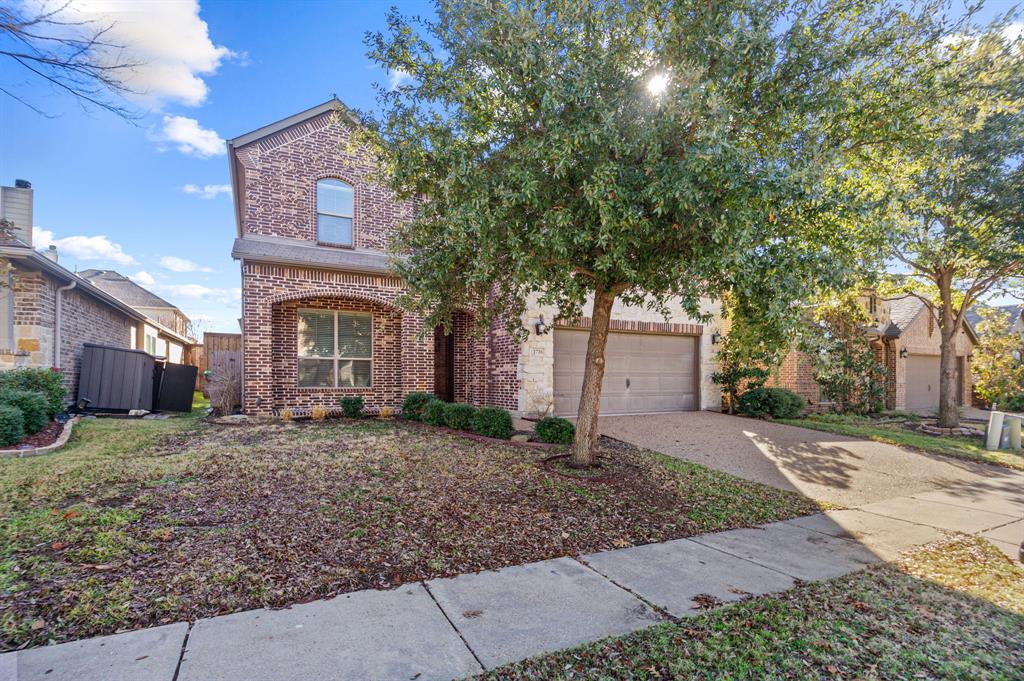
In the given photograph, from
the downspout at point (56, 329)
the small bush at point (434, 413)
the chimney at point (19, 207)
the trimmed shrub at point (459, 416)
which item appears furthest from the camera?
the chimney at point (19, 207)

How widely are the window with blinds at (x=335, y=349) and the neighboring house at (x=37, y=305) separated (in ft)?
14.5

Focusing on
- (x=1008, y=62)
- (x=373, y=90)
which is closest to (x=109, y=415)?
(x=373, y=90)

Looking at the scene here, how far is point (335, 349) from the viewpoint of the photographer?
37.9ft

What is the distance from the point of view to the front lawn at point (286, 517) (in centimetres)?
305

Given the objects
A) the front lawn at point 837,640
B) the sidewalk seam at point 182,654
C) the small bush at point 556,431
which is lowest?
the front lawn at point 837,640

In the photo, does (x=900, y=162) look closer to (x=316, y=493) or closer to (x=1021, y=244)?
(x=1021, y=244)

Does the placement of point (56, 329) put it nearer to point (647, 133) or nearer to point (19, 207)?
point (19, 207)

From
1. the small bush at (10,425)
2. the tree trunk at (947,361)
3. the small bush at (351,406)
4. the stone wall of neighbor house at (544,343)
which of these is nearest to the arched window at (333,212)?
the small bush at (351,406)

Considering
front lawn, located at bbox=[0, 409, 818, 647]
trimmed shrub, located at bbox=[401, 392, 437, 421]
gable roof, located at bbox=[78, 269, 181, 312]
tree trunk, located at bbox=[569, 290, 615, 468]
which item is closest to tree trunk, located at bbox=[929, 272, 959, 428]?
front lawn, located at bbox=[0, 409, 818, 647]

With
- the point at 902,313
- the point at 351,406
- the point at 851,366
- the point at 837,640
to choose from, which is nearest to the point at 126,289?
the point at 351,406

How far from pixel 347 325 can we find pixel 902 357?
18.4 meters

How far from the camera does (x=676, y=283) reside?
5559 mm

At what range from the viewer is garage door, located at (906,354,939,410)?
18.0 m

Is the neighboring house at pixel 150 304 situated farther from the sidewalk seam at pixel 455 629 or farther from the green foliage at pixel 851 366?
the green foliage at pixel 851 366
